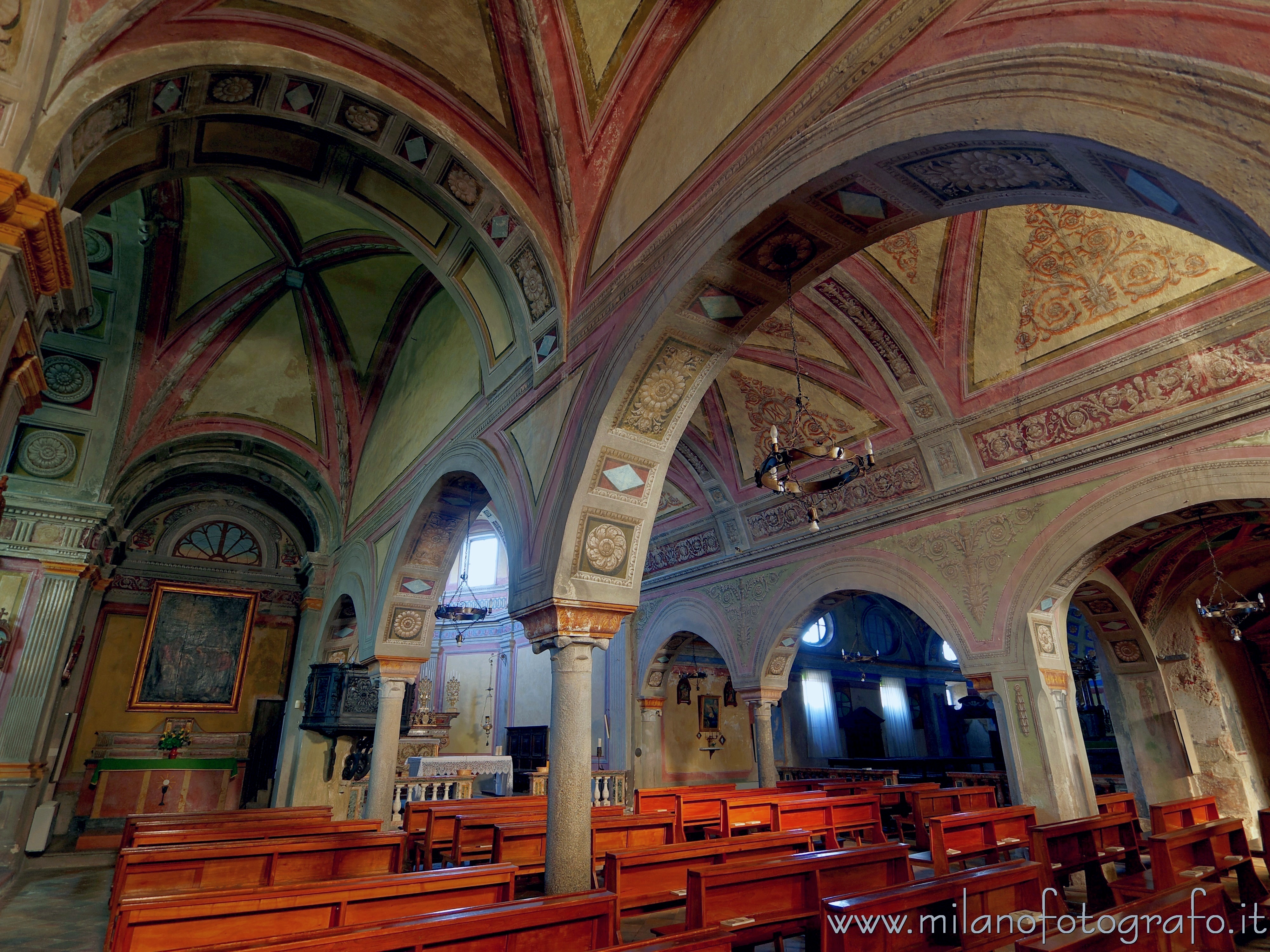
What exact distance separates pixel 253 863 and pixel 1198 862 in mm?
7154

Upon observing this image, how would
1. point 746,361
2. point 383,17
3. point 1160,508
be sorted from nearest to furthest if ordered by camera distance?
point 383,17, point 1160,508, point 746,361

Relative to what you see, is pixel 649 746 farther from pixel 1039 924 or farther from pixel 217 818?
pixel 1039 924

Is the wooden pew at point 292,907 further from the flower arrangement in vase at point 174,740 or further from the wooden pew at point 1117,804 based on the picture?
the flower arrangement in vase at point 174,740

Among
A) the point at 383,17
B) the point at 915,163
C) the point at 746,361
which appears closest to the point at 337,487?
the point at 746,361

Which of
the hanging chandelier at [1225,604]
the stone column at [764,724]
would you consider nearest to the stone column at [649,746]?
the stone column at [764,724]

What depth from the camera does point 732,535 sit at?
40.5ft

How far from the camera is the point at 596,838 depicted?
6.04 meters

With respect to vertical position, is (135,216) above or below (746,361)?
above

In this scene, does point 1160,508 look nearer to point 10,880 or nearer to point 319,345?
point 319,345

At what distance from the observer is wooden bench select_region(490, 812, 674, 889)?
230 inches

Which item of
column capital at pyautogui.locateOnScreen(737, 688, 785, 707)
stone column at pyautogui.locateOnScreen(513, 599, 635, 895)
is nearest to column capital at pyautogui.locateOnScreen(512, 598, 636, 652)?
stone column at pyautogui.locateOnScreen(513, 599, 635, 895)

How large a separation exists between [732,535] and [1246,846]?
7.71 meters

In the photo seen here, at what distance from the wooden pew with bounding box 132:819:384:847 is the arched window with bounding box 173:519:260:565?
9.80 metres

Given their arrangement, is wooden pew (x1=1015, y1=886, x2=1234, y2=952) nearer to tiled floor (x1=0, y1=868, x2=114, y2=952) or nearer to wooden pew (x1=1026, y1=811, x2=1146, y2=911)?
wooden pew (x1=1026, y1=811, x2=1146, y2=911)
